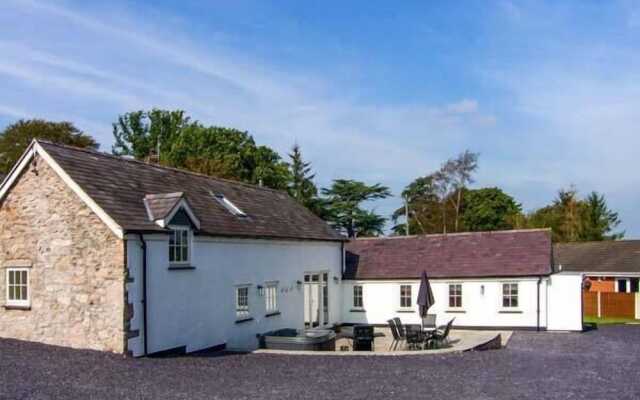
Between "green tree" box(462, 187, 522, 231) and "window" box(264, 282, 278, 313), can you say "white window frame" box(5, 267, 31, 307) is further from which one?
"green tree" box(462, 187, 522, 231)

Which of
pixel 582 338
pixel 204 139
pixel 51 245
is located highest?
pixel 204 139

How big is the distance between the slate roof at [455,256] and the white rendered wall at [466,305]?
1.33 feet

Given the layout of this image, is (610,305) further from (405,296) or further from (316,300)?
(316,300)

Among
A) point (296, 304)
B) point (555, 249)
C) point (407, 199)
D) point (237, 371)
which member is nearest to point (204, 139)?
point (407, 199)

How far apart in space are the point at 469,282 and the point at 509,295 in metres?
1.76

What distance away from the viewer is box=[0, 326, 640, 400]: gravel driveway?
1318cm

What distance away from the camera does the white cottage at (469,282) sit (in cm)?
2800

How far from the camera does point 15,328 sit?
18.9 meters

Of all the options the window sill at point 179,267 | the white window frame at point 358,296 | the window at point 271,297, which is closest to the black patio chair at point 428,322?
the window at point 271,297

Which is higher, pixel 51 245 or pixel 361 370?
pixel 51 245

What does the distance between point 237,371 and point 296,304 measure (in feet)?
34.8

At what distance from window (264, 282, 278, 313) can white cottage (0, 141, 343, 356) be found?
1099mm

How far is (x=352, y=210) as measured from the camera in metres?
62.8

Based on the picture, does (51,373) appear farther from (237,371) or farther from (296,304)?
(296,304)
